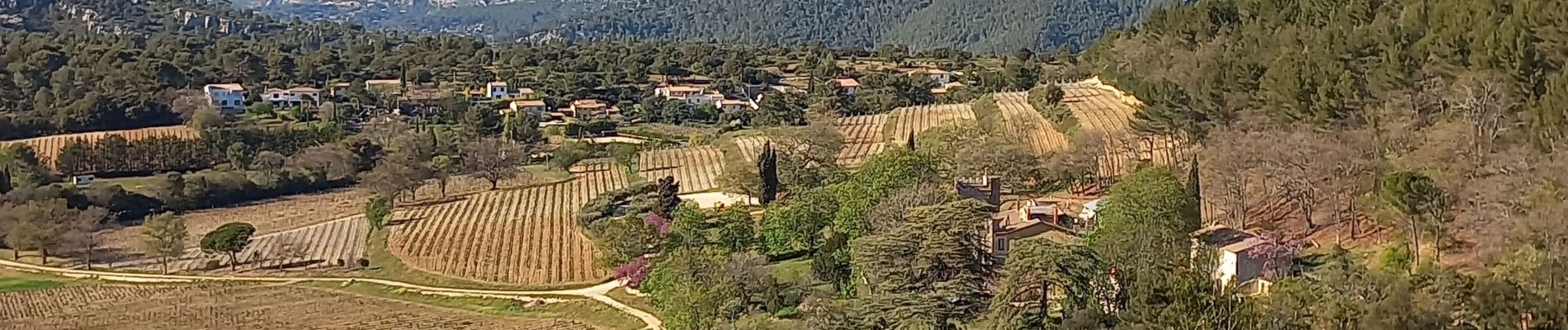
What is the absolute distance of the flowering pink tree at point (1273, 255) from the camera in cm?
2155

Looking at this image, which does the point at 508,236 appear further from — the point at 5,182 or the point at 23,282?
the point at 5,182

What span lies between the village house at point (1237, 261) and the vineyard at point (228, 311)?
11.4m

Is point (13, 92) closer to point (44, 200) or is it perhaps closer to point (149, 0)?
point (44, 200)

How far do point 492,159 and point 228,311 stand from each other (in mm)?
22681

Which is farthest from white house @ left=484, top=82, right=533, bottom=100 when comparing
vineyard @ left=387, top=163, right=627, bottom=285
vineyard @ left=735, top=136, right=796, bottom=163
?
vineyard @ left=387, top=163, right=627, bottom=285

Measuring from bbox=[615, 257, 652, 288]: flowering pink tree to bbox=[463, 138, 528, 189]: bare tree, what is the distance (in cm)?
2297

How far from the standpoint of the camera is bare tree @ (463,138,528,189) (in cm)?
5381

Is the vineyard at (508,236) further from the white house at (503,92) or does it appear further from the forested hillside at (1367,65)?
the white house at (503,92)

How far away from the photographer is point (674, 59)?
8894cm

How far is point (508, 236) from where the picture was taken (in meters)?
39.5

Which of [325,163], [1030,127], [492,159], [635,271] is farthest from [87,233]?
[1030,127]

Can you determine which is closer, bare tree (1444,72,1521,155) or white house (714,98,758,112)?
bare tree (1444,72,1521,155)

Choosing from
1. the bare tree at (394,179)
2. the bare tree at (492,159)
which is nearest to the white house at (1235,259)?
the bare tree at (394,179)

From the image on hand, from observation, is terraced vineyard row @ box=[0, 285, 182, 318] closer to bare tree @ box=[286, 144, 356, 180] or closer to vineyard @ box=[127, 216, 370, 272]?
vineyard @ box=[127, 216, 370, 272]
